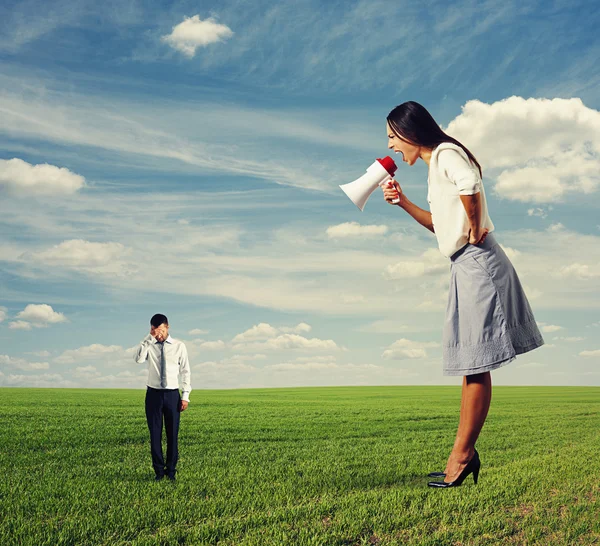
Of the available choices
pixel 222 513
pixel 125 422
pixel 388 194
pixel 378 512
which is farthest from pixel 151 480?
pixel 125 422

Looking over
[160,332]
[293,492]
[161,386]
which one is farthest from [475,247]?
[161,386]

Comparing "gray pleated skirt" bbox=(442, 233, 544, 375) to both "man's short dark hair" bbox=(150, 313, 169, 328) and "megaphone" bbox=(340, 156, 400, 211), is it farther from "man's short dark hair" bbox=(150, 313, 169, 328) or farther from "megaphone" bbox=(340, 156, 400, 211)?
"man's short dark hair" bbox=(150, 313, 169, 328)

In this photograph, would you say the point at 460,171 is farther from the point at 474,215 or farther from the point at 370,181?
the point at 370,181

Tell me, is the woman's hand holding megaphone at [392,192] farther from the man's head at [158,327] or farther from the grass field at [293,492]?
the man's head at [158,327]

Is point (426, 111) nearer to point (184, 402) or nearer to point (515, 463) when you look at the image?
point (184, 402)

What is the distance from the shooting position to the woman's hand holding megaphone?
3953 mm

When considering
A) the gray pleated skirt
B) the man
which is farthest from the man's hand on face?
the gray pleated skirt

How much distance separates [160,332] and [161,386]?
791 mm

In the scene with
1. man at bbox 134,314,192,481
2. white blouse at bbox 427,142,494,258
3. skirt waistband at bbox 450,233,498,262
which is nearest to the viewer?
white blouse at bbox 427,142,494,258

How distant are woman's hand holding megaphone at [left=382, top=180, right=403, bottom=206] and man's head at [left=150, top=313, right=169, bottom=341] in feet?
17.9

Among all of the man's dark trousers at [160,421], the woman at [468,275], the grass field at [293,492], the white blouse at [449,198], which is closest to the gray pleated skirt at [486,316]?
the woman at [468,275]

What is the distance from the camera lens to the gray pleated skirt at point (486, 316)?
3.57 m

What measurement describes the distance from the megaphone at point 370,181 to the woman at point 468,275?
0.45 feet

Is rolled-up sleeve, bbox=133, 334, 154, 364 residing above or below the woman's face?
below
